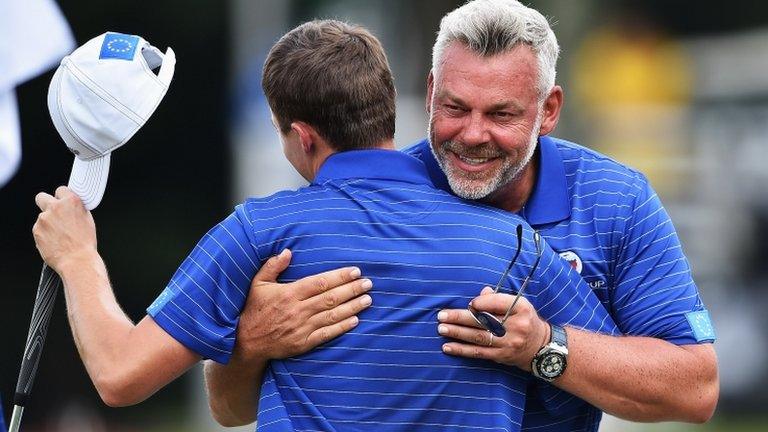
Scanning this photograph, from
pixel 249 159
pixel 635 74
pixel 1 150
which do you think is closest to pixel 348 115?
pixel 1 150

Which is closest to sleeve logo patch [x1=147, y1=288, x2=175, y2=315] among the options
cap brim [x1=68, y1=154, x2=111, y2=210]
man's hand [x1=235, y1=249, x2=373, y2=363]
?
man's hand [x1=235, y1=249, x2=373, y2=363]

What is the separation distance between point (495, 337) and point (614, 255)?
1.65 feet

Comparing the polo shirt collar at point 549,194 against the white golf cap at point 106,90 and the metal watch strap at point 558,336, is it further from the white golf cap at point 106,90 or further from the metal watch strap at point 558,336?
the white golf cap at point 106,90

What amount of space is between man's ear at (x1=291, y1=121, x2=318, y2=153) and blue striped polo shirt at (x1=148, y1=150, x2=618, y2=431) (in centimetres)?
15

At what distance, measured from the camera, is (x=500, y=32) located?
3658 mm

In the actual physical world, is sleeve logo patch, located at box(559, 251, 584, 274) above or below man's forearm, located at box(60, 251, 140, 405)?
above

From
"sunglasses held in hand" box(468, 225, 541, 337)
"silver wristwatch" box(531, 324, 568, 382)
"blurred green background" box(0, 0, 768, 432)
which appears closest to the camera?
"sunglasses held in hand" box(468, 225, 541, 337)

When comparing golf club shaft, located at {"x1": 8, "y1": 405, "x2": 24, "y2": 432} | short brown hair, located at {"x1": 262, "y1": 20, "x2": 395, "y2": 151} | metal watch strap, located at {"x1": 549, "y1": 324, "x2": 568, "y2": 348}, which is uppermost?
short brown hair, located at {"x1": 262, "y1": 20, "x2": 395, "y2": 151}

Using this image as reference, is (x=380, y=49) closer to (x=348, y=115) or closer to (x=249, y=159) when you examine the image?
(x=348, y=115)

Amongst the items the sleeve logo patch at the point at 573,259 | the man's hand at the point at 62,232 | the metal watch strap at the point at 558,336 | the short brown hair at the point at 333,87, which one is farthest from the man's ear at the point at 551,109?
the man's hand at the point at 62,232

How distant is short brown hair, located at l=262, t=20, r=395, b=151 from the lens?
137 inches

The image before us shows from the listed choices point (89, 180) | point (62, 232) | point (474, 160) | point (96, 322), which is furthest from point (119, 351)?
point (474, 160)

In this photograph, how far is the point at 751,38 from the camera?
1614 centimetres

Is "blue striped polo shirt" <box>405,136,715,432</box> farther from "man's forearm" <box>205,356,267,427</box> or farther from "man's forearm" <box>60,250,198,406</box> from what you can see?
"man's forearm" <box>60,250,198,406</box>
